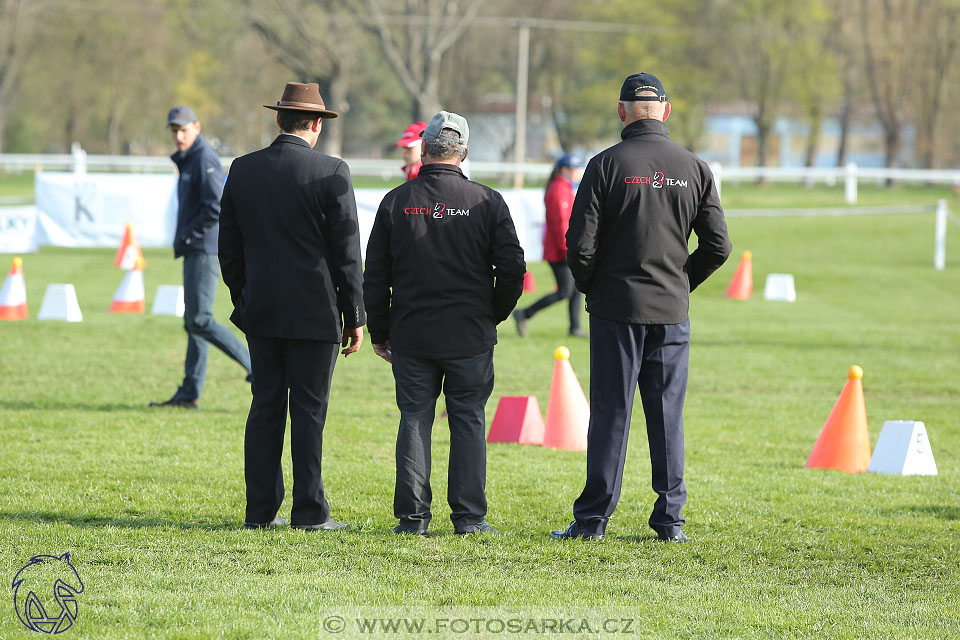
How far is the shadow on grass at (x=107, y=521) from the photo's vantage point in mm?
5500

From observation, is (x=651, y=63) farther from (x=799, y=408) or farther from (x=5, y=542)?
(x=5, y=542)

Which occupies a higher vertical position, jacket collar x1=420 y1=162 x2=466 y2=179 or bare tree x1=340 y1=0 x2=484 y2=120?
bare tree x1=340 y1=0 x2=484 y2=120

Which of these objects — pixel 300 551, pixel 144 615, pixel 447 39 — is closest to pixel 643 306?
pixel 300 551

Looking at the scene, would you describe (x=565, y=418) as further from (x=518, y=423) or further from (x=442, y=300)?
(x=442, y=300)

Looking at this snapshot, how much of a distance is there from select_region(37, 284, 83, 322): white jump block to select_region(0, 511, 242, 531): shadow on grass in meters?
8.35

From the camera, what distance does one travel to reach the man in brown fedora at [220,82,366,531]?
5352mm

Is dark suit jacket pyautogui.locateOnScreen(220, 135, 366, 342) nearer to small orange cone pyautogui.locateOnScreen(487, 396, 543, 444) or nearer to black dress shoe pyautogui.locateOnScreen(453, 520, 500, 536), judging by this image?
black dress shoe pyautogui.locateOnScreen(453, 520, 500, 536)

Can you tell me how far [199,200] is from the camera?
835 cm

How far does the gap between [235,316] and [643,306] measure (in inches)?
77.3

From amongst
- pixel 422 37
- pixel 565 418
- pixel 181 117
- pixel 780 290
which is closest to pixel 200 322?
pixel 181 117

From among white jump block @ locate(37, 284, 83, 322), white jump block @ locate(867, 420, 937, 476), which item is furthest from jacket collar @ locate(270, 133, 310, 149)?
white jump block @ locate(37, 284, 83, 322)

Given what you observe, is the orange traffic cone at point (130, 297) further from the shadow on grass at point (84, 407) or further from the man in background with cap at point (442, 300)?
the man in background with cap at point (442, 300)

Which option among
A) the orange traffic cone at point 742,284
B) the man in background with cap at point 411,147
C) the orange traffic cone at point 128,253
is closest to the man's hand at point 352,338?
the man in background with cap at point 411,147

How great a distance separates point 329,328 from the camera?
5.41m
